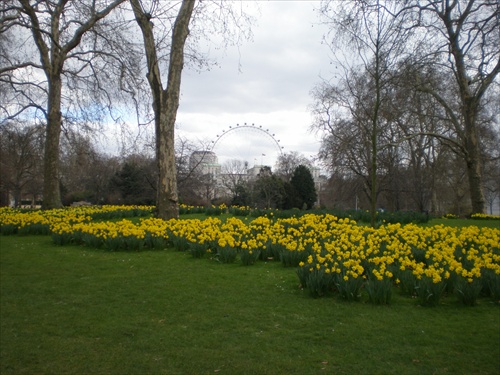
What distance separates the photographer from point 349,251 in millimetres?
7305

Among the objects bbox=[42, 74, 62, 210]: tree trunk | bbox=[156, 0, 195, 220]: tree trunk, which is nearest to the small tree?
bbox=[42, 74, 62, 210]: tree trunk

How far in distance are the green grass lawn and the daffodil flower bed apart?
10.1 inches

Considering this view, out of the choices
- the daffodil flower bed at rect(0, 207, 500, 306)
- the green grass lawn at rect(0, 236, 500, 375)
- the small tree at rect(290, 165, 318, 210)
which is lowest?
the green grass lawn at rect(0, 236, 500, 375)

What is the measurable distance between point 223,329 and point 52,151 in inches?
651

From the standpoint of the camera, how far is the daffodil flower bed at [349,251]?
569 centimetres

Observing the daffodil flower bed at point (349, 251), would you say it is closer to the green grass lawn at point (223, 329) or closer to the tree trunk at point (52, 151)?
the green grass lawn at point (223, 329)

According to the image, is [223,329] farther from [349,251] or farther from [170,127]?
[170,127]

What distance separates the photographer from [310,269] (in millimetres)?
6215

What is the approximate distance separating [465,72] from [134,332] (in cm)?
2035

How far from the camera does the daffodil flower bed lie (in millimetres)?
5691

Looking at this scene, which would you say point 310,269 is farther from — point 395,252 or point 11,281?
point 11,281

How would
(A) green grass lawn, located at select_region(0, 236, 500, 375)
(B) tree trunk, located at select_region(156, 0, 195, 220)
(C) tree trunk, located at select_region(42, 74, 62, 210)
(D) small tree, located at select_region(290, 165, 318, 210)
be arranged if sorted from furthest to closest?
1. (D) small tree, located at select_region(290, 165, 318, 210)
2. (C) tree trunk, located at select_region(42, 74, 62, 210)
3. (B) tree trunk, located at select_region(156, 0, 195, 220)
4. (A) green grass lawn, located at select_region(0, 236, 500, 375)

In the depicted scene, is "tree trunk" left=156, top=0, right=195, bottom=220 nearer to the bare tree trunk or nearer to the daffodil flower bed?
the bare tree trunk

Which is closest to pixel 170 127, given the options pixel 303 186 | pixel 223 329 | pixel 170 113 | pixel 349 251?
pixel 170 113
